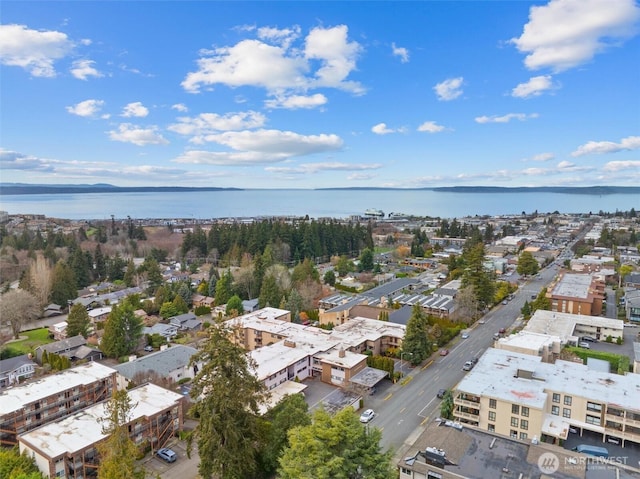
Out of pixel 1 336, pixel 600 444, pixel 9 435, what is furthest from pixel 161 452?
pixel 1 336

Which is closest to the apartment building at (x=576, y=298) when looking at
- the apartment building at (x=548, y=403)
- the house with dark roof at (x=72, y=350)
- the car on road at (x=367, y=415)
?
the apartment building at (x=548, y=403)

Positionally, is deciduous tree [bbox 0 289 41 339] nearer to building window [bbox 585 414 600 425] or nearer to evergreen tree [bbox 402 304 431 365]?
evergreen tree [bbox 402 304 431 365]

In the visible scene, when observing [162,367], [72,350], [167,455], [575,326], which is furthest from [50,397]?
[575,326]

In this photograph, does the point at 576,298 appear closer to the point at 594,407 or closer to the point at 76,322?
the point at 594,407

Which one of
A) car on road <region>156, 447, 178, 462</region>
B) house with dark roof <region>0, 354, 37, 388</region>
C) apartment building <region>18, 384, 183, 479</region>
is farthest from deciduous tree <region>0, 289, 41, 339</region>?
car on road <region>156, 447, 178, 462</region>

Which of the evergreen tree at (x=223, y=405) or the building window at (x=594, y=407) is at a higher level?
the evergreen tree at (x=223, y=405)

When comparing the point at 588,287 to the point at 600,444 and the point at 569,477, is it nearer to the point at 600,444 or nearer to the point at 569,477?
the point at 600,444

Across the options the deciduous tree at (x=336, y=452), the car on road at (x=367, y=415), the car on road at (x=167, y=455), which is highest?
the deciduous tree at (x=336, y=452)

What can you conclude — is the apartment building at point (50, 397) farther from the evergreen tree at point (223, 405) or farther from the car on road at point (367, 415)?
the car on road at point (367, 415)
